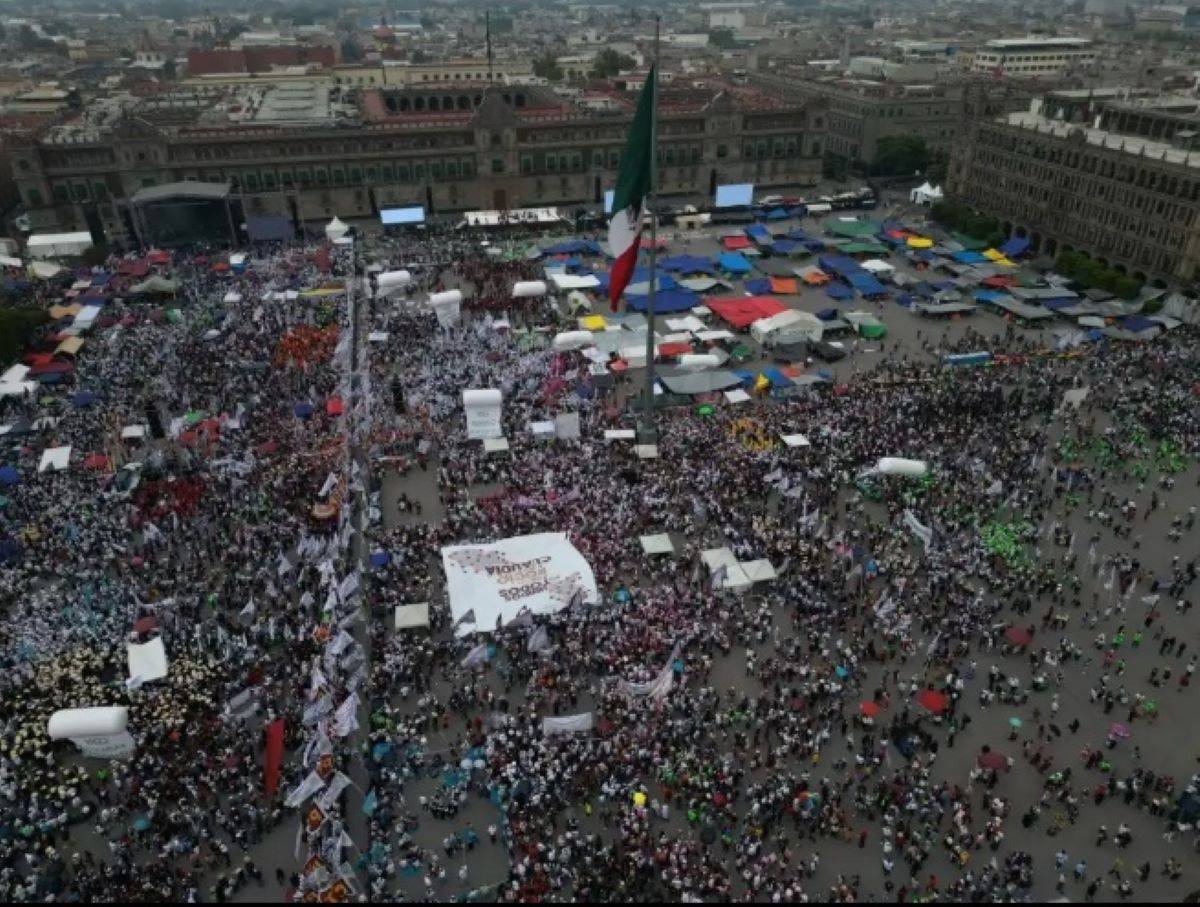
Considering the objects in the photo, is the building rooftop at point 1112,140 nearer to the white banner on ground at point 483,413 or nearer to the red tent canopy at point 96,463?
the white banner on ground at point 483,413

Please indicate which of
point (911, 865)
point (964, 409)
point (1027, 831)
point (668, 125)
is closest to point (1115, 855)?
point (1027, 831)

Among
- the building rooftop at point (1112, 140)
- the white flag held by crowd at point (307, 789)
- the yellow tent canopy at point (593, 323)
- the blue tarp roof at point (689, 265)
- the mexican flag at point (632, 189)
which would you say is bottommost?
the blue tarp roof at point (689, 265)

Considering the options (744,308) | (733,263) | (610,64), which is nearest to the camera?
(744,308)

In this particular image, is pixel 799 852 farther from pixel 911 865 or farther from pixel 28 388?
pixel 28 388

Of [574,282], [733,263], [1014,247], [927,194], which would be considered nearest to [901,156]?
[927,194]

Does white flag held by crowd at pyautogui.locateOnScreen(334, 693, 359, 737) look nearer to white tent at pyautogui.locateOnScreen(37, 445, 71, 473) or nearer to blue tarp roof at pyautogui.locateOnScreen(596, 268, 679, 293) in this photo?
white tent at pyautogui.locateOnScreen(37, 445, 71, 473)

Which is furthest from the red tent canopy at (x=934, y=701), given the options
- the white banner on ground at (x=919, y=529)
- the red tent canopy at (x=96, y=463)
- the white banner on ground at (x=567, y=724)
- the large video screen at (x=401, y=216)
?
the large video screen at (x=401, y=216)

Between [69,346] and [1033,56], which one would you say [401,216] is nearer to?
[69,346]
